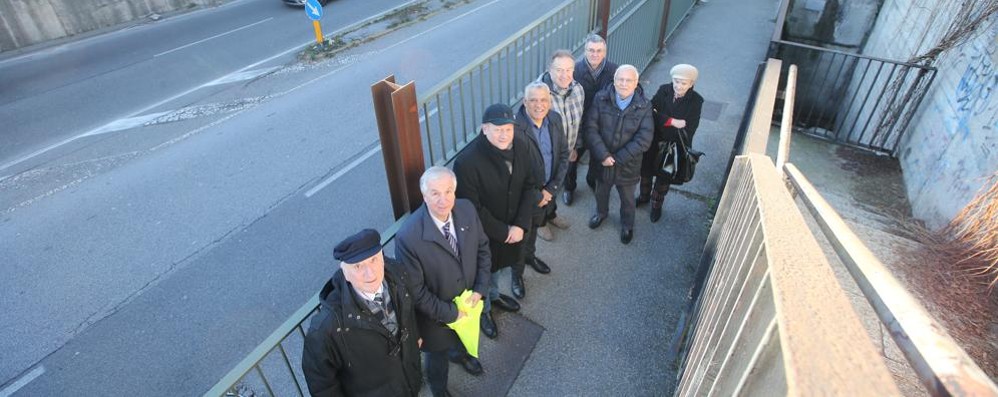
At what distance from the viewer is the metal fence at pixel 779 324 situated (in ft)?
3.08

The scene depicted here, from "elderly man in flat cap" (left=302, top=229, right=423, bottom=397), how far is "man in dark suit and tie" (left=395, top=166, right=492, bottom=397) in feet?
0.59

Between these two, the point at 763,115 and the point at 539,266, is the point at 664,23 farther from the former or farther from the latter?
the point at 539,266

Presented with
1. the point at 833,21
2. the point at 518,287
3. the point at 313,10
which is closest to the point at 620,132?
the point at 518,287

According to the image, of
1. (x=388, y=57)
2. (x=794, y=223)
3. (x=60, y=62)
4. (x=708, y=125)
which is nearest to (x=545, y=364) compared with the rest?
(x=794, y=223)

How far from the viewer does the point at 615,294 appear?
426 cm

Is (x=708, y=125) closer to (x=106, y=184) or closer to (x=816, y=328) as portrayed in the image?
(x=816, y=328)

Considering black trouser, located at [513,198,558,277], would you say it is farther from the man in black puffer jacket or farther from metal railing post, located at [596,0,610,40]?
metal railing post, located at [596,0,610,40]

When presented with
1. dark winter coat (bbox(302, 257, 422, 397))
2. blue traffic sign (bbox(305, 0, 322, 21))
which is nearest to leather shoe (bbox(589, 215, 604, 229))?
dark winter coat (bbox(302, 257, 422, 397))

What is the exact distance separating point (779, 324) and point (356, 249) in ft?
5.96

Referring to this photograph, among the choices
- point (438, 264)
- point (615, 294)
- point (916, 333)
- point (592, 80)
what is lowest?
point (615, 294)

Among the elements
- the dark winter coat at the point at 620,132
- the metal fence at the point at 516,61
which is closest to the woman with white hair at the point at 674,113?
the dark winter coat at the point at 620,132

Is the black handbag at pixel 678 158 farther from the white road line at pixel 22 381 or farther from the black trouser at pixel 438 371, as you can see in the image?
the white road line at pixel 22 381

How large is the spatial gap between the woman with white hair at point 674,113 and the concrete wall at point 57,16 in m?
17.9

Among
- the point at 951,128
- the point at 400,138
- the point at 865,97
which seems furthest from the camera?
the point at 865,97
